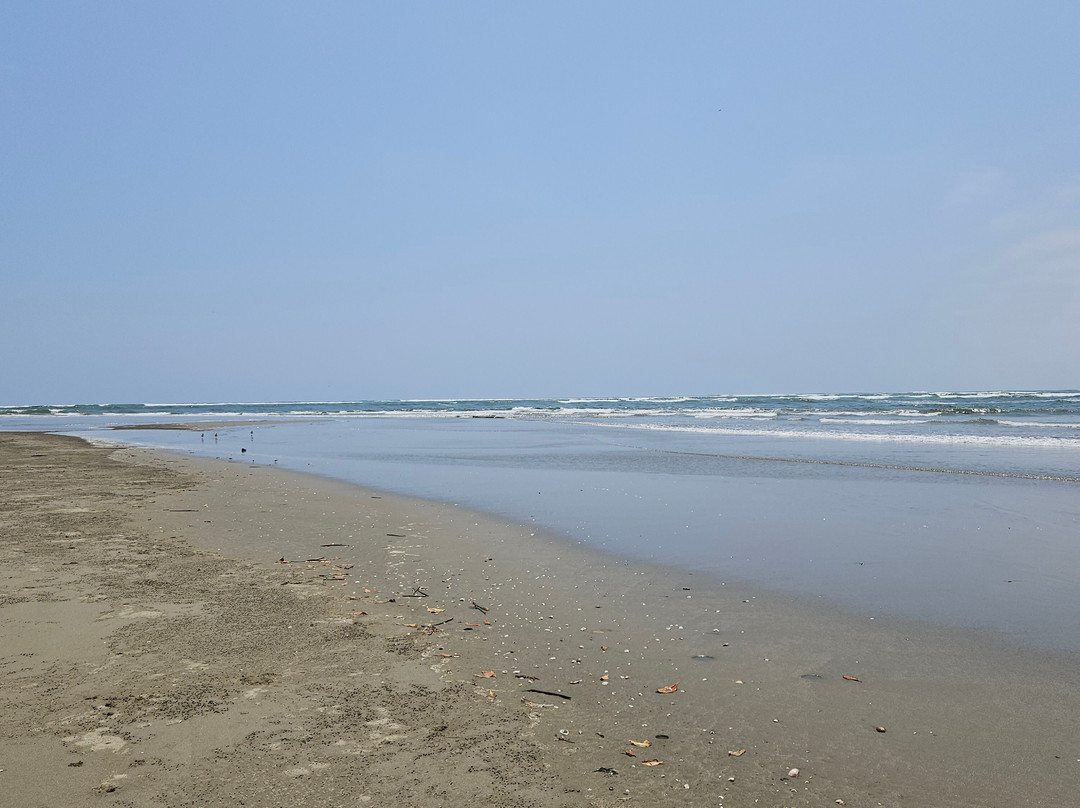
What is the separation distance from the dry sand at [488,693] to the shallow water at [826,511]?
1.02 meters

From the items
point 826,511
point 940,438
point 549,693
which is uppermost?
point 940,438

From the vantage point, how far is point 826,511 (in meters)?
10.6

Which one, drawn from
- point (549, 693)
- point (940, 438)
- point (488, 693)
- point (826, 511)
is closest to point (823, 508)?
point (826, 511)

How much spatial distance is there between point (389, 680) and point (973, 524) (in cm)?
889

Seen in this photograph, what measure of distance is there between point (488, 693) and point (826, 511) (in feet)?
26.6

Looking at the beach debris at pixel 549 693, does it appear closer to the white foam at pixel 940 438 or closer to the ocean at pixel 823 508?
the ocean at pixel 823 508

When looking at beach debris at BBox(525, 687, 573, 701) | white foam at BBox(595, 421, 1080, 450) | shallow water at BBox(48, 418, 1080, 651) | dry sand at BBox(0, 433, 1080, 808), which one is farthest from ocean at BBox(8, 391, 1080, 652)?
beach debris at BBox(525, 687, 573, 701)

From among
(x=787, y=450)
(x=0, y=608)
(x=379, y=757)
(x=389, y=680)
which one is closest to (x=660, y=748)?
(x=379, y=757)

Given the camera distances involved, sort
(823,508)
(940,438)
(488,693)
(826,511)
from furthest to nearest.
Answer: (940,438) → (823,508) → (826,511) → (488,693)

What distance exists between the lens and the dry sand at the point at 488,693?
320 cm

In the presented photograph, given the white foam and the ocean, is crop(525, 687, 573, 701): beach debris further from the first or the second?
the white foam

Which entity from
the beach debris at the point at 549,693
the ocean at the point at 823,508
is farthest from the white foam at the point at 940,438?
the beach debris at the point at 549,693

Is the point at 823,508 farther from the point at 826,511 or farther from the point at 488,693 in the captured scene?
the point at 488,693

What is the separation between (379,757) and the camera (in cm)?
338
